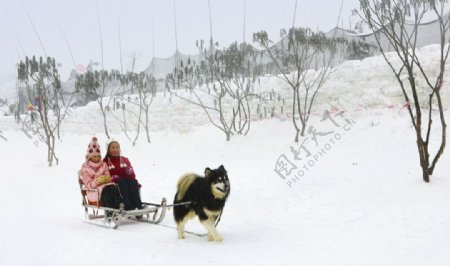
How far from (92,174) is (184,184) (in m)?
1.77

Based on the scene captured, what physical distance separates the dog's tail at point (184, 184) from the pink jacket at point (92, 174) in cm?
142

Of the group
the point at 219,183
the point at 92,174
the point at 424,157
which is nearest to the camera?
the point at 219,183

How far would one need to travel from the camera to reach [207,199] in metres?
5.55

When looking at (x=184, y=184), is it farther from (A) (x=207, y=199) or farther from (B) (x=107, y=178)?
(B) (x=107, y=178)

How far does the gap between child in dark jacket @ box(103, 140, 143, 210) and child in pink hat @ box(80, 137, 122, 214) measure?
0.26ft

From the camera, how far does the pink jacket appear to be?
683 centimetres

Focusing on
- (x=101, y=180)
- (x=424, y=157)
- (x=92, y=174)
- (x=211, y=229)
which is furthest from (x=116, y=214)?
(x=424, y=157)

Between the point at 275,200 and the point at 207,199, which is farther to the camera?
the point at 275,200

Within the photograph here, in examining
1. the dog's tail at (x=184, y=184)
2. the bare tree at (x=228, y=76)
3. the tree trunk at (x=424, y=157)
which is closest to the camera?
the dog's tail at (x=184, y=184)

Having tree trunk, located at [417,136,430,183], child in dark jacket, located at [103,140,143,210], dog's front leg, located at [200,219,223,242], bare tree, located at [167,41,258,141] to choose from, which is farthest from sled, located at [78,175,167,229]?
→ bare tree, located at [167,41,258,141]

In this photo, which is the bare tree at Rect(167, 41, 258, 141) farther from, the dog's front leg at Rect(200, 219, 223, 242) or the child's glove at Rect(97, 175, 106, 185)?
the dog's front leg at Rect(200, 219, 223, 242)

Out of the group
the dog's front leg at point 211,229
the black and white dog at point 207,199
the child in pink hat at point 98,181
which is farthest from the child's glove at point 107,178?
the dog's front leg at point 211,229

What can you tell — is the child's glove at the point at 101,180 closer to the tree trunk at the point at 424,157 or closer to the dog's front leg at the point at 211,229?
the dog's front leg at the point at 211,229

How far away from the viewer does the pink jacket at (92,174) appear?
269 inches
